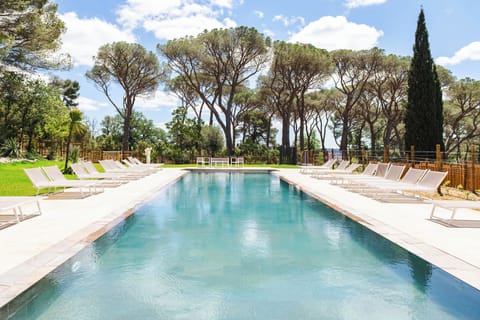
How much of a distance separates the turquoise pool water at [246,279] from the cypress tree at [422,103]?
1460cm

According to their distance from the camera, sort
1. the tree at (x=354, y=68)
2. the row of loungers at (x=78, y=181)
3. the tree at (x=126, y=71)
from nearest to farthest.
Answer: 1. the row of loungers at (x=78, y=181)
2. the tree at (x=354, y=68)
3. the tree at (x=126, y=71)

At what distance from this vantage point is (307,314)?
3.08 meters

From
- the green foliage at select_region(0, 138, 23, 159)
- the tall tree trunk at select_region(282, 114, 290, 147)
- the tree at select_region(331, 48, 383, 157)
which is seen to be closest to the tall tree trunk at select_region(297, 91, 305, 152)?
the tall tree trunk at select_region(282, 114, 290, 147)

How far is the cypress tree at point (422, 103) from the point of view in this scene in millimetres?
18609

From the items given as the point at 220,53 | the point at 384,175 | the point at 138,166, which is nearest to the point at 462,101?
the point at 220,53

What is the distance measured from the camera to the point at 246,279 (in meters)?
3.83

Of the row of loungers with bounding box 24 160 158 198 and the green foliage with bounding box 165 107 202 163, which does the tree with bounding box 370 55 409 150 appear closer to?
the green foliage with bounding box 165 107 202 163

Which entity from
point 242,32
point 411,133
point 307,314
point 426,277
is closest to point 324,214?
point 426,277

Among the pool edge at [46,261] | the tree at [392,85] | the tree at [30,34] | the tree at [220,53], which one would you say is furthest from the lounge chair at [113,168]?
the tree at [392,85]

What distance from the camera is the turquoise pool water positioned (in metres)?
3.12

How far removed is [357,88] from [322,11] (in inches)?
351

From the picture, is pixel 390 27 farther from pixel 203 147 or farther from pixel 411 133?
pixel 203 147

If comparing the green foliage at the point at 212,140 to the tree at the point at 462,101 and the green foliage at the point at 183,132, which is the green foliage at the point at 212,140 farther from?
the tree at the point at 462,101

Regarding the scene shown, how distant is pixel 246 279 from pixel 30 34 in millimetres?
16696
